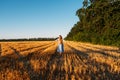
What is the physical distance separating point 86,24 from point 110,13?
7.51 m

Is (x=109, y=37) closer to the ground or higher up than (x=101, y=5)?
closer to the ground

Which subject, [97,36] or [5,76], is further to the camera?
[97,36]

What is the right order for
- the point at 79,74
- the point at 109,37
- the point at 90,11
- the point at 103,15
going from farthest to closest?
the point at 90,11 < the point at 103,15 < the point at 109,37 < the point at 79,74

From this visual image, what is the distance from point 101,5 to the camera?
4619cm

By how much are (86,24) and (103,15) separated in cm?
561

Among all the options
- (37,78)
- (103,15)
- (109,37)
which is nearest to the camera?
(37,78)

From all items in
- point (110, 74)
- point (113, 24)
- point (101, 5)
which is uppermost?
point (101, 5)

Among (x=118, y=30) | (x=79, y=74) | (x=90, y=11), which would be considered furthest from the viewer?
(x=90, y=11)

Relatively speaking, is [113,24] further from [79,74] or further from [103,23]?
[79,74]

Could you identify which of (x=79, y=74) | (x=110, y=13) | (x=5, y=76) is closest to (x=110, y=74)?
(x=79, y=74)

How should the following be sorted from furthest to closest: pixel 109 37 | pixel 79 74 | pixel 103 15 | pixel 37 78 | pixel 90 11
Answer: pixel 90 11, pixel 103 15, pixel 109 37, pixel 79 74, pixel 37 78

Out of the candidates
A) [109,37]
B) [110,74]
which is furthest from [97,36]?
[110,74]

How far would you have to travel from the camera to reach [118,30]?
39.9 metres

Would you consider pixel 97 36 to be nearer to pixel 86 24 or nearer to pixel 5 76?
pixel 86 24
